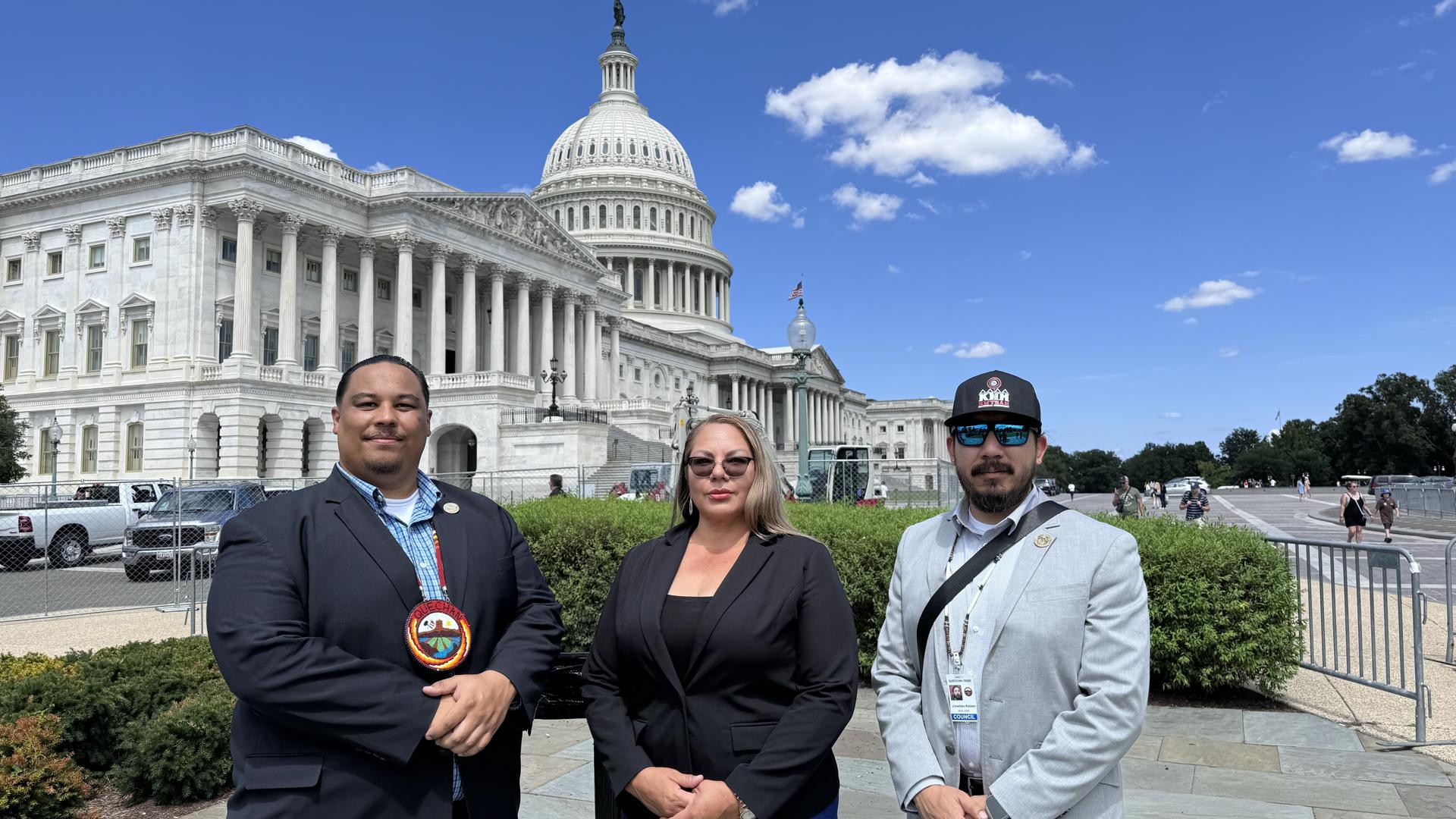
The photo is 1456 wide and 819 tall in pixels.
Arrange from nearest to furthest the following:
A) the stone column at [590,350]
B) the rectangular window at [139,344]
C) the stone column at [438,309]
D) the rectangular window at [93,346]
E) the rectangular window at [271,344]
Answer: the rectangular window at [139,344] → the rectangular window at [93,346] → the rectangular window at [271,344] → the stone column at [438,309] → the stone column at [590,350]

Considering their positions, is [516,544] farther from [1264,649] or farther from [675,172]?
[675,172]

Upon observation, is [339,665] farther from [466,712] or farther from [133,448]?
[133,448]

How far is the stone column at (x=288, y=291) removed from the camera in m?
48.3

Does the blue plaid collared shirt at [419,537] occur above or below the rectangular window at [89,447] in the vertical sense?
below

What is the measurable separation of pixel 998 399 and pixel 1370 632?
8710mm

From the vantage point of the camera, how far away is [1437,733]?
8.09 meters

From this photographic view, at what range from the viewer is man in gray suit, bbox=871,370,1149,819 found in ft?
11.1

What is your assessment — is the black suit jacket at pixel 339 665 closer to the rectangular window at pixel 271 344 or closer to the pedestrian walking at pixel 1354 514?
the pedestrian walking at pixel 1354 514

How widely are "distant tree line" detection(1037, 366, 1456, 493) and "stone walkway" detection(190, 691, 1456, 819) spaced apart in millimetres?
116975

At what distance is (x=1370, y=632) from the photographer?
33.2 feet

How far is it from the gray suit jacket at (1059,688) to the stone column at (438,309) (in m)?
54.1

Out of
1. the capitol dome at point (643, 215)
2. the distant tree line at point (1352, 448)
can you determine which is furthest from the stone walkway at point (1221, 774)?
the distant tree line at point (1352, 448)

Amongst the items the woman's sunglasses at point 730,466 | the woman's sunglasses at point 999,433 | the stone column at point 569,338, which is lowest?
the woman's sunglasses at point 730,466

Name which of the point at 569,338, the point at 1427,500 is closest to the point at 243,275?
the point at 569,338
